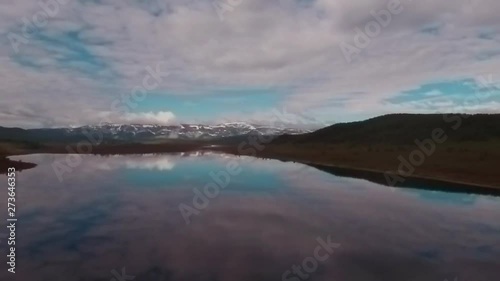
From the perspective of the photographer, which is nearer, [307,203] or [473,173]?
[307,203]

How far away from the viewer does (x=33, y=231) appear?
69.1 ft

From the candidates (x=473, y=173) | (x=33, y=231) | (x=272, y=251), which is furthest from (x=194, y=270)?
(x=473, y=173)

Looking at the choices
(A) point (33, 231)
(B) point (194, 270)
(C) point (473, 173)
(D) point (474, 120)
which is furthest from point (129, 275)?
(D) point (474, 120)

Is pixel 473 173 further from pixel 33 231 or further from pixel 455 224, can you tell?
pixel 33 231

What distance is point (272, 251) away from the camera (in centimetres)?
1758

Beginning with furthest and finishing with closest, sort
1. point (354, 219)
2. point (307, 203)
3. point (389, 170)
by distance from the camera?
point (389, 170), point (307, 203), point (354, 219)

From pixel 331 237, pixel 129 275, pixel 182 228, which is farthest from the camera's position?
pixel 182 228

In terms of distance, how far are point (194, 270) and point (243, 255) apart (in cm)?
265

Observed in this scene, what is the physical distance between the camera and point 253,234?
67.7 feet

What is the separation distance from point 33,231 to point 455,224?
78.5 ft

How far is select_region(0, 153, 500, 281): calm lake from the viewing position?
1506 cm

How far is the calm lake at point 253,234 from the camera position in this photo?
15.1m

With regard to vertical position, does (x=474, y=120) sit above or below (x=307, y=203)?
above

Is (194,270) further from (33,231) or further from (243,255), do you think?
(33,231)
